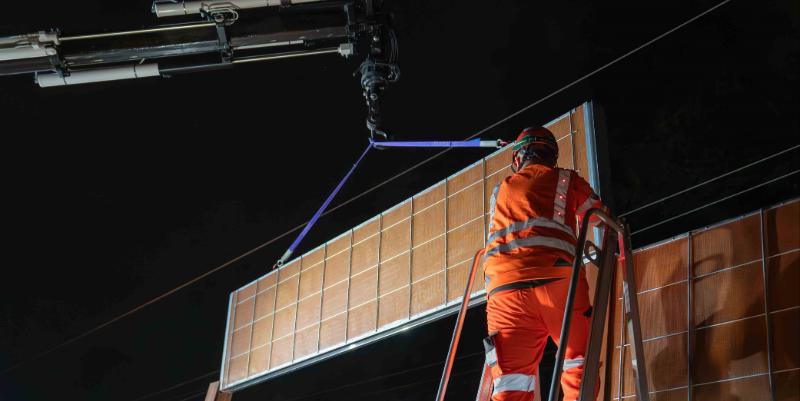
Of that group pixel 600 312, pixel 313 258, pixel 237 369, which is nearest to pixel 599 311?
pixel 600 312

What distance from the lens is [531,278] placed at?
4.55m

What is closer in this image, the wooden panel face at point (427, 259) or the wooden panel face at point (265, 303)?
the wooden panel face at point (427, 259)

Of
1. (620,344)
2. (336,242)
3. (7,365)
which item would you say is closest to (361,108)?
(336,242)

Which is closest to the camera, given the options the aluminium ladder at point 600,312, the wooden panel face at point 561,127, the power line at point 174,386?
the aluminium ladder at point 600,312

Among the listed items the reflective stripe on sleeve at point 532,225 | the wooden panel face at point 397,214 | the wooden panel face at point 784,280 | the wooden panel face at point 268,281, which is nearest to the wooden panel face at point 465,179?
the wooden panel face at point 397,214

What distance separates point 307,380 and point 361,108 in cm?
579

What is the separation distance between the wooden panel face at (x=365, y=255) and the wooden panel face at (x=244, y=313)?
7.62 feet

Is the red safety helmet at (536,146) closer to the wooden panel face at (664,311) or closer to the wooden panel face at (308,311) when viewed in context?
the wooden panel face at (664,311)

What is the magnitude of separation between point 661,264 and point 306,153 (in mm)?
8350

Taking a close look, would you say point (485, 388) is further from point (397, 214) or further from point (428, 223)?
point (397, 214)

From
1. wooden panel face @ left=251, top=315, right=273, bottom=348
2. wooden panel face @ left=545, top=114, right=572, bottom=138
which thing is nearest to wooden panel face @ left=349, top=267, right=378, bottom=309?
wooden panel face @ left=251, top=315, right=273, bottom=348

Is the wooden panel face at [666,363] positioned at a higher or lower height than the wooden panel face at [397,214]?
lower

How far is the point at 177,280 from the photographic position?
15.0 meters

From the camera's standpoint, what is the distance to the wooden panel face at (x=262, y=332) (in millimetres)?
10133
